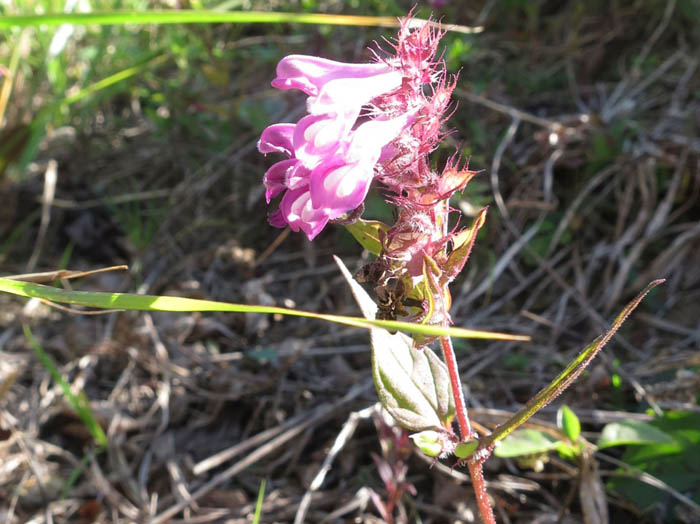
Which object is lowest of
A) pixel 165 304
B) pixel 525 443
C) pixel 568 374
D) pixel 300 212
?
pixel 525 443

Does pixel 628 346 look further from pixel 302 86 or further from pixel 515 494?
pixel 302 86

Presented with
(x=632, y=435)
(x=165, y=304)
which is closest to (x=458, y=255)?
(x=165, y=304)

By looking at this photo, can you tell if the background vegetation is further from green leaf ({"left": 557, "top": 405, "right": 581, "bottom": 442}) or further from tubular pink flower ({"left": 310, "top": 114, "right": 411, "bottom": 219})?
tubular pink flower ({"left": 310, "top": 114, "right": 411, "bottom": 219})

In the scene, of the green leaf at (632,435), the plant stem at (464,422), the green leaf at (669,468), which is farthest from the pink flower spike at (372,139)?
the green leaf at (669,468)

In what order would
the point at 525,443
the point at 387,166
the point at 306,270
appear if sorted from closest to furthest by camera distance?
the point at 387,166, the point at 525,443, the point at 306,270

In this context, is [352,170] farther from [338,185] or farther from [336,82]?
[336,82]

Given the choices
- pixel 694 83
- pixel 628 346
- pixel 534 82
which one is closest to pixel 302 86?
pixel 628 346
